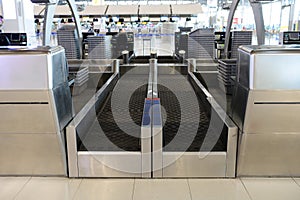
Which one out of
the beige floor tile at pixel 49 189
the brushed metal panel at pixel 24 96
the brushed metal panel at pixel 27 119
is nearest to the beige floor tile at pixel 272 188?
the beige floor tile at pixel 49 189

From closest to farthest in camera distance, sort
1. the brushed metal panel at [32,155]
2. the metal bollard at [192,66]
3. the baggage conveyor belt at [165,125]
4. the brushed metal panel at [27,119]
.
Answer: the brushed metal panel at [27,119], the brushed metal panel at [32,155], the baggage conveyor belt at [165,125], the metal bollard at [192,66]

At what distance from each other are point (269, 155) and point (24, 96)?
2172 millimetres

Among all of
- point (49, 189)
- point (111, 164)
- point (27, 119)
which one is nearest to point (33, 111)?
point (27, 119)

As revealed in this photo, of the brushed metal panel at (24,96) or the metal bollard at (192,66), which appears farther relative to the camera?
the metal bollard at (192,66)

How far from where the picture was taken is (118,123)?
3.58 m

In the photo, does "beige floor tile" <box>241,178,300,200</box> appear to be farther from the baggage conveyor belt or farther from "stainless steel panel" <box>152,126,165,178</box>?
"stainless steel panel" <box>152,126,165,178</box>

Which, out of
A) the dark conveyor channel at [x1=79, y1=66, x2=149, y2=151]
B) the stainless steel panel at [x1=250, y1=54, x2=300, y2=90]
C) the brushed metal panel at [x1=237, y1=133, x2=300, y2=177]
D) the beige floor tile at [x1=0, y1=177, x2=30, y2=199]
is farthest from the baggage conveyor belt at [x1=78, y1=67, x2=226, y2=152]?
the stainless steel panel at [x1=250, y1=54, x2=300, y2=90]

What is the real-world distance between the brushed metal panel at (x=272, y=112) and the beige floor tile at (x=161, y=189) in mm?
732

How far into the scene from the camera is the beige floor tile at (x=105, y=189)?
245cm

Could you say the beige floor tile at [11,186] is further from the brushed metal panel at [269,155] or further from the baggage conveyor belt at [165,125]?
the brushed metal panel at [269,155]

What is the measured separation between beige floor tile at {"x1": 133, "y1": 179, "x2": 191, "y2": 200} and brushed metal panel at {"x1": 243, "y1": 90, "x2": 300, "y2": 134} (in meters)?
0.73

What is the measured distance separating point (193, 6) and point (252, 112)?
515 inches

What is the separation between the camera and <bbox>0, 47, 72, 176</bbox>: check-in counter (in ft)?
8.14

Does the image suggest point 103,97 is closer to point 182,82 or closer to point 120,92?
point 120,92
